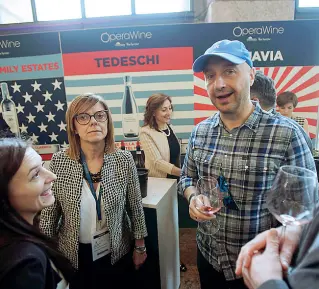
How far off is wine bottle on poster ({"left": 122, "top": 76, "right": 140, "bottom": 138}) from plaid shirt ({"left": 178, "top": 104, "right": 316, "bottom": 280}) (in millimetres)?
1478

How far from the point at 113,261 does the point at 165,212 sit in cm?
55

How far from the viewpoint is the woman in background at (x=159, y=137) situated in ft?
8.63

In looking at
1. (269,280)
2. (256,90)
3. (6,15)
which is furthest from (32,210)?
(6,15)

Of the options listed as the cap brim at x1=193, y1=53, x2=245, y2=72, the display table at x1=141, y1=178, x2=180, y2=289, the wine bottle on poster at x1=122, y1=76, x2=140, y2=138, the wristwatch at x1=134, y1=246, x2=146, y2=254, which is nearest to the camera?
the cap brim at x1=193, y1=53, x2=245, y2=72

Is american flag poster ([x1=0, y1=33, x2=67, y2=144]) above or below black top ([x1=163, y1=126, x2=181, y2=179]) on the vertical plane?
above

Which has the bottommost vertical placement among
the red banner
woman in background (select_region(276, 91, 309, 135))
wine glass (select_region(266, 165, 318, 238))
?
wine glass (select_region(266, 165, 318, 238))

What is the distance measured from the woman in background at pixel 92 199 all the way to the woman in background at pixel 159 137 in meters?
1.08

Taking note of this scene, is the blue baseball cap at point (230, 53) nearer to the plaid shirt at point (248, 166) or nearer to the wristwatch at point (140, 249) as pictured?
the plaid shirt at point (248, 166)

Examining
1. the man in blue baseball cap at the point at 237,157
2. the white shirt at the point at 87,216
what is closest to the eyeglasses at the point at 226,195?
the man in blue baseball cap at the point at 237,157

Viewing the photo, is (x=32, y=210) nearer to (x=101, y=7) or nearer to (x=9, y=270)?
(x=9, y=270)

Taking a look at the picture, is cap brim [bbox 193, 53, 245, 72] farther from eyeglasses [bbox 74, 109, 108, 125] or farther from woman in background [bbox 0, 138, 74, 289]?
woman in background [bbox 0, 138, 74, 289]

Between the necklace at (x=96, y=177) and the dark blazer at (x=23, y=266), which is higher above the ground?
the necklace at (x=96, y=177)

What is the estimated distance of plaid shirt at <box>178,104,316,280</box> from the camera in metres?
1.18

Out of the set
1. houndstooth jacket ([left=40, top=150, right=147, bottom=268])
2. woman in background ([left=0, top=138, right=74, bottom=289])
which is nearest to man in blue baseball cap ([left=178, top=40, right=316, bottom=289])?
houndstooth jacket ([left=40, top=150, right=147, bottom=268])
